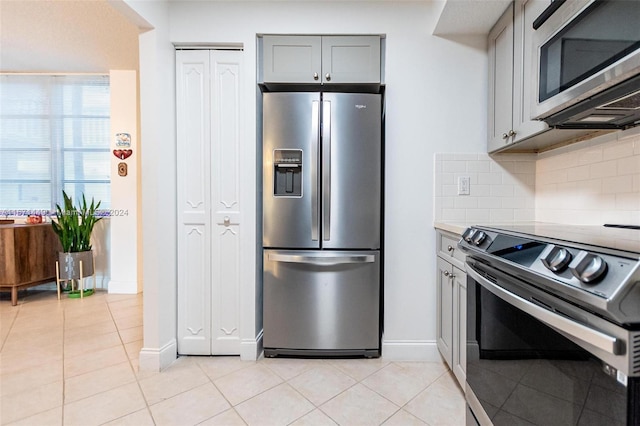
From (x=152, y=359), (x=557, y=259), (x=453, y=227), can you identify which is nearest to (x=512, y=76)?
(x=453, y=227)

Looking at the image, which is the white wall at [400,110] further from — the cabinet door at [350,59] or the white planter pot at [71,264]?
the white planter pot at [71,264]

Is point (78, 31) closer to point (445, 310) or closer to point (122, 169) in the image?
point (122, 169)

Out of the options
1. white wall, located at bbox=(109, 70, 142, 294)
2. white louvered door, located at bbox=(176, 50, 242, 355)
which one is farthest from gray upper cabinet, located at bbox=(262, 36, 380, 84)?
white wall, located at bbox=(109, 70, 142, 294)

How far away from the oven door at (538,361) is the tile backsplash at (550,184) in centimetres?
83

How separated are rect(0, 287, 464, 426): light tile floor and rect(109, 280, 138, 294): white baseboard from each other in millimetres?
1084

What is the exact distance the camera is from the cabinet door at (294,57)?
1925mm

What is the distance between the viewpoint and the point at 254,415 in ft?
4.76

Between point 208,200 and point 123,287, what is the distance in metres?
2.28


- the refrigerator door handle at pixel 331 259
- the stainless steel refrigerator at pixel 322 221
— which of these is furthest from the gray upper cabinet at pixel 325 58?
the refrigerator door handle at pixel 331 259

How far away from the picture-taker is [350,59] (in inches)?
75.7

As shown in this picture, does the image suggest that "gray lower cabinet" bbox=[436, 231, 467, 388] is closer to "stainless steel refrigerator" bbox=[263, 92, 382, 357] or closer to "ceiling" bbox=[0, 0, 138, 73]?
"stainless steel refrigerator" bbox=[263, 92, 382, 357]

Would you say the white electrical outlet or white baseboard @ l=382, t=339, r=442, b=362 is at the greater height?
the white electrical outlet

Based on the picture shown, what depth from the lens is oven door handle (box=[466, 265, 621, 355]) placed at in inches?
22.4

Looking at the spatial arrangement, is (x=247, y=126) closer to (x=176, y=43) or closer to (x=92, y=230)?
(x=176, y=43)
